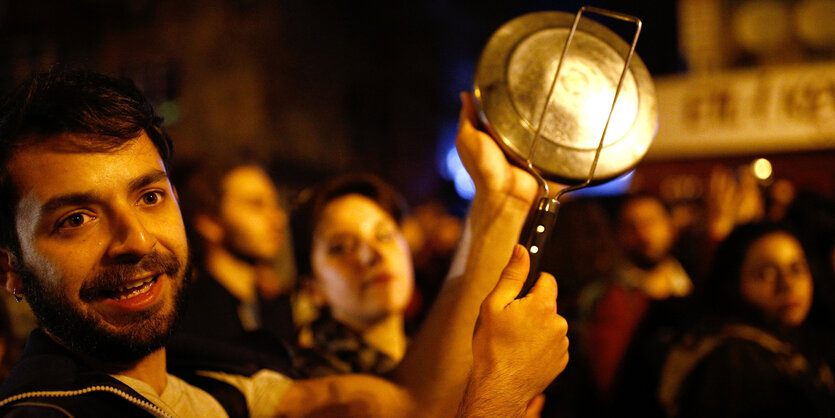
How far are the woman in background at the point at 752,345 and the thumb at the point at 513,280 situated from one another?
5.53ft

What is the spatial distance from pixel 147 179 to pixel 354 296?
130cm

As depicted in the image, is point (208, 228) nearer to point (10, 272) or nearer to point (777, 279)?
point (10, 272)

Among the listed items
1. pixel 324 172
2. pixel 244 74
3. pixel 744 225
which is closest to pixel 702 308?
pixel 744 225

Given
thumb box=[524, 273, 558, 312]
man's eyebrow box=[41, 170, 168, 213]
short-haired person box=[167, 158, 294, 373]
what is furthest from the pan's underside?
short-haired person box=[167, 158, 294, 373]

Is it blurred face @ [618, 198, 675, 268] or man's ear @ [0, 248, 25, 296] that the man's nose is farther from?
blurred face @ [618, 198, 675, 268]

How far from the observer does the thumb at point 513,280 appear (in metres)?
1.09

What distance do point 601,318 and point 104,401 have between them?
283 centimetres

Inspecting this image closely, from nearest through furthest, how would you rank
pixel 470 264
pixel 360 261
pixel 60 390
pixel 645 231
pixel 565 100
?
pixel 60 390
pixel 565 100
pixel 470 264
pixel 360 261
pixel 645 231

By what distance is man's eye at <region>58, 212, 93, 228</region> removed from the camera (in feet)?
3.67

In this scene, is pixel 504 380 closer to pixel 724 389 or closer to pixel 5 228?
pixel 5 228

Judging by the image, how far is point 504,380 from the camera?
42.8 inches

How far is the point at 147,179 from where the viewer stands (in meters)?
1.22

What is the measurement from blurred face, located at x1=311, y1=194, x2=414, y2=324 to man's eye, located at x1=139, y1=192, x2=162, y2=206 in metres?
1.18

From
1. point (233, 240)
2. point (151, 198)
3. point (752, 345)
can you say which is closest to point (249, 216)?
point (233, 240)
